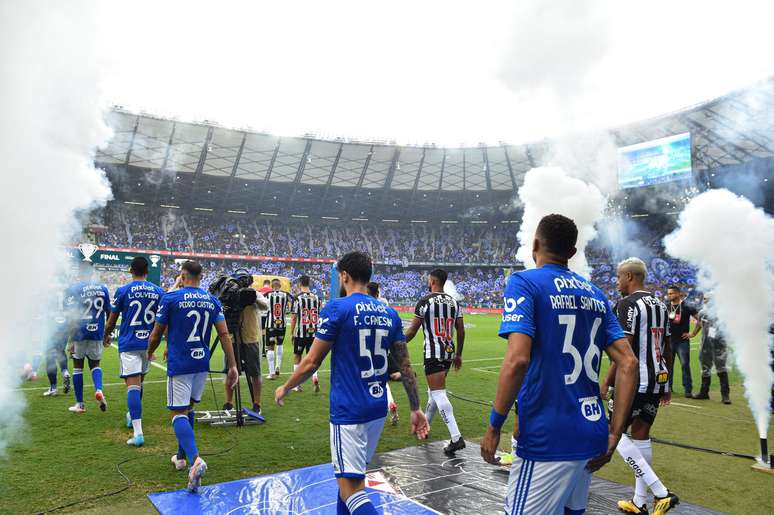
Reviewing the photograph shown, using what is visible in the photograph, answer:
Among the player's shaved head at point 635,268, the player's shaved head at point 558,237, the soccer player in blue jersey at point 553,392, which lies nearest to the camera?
the soccer player in blue jersey at point 553,392

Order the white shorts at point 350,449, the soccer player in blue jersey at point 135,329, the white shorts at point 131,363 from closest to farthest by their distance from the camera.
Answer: the white shorts at point 350,449, the soccer player in blue jersey at point 135,329, the white shorts at point 131,363

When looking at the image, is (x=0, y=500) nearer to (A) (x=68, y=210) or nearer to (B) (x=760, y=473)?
(A) (x=68, y=210)

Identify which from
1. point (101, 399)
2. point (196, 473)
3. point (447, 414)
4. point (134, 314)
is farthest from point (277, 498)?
point (101, 399)

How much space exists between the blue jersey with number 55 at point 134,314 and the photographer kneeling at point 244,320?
1.03m

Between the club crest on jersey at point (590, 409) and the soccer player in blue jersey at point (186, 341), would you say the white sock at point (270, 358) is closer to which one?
the soccer player in blue jersey at point (186, 341)

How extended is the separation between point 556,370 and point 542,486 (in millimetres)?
596

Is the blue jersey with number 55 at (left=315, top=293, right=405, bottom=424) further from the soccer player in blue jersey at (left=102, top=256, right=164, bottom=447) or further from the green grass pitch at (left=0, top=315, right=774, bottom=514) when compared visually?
the soccer player in blue jersey at (left=102, top=256, right=164, bottom=447)

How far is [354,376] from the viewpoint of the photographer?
3352 mm

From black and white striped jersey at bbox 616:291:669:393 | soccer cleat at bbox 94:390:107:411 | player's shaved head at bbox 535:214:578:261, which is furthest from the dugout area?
soccer cleat at bbox 94:390:107:411

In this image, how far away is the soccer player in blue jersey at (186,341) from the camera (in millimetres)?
4992

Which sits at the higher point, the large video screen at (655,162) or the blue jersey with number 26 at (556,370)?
the large video screen at (655,162)

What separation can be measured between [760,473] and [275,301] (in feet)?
32.5

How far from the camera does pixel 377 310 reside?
3492 mm

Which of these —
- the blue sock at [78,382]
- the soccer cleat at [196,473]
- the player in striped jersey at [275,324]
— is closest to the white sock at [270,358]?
the player in striped jersey at [275,324]
